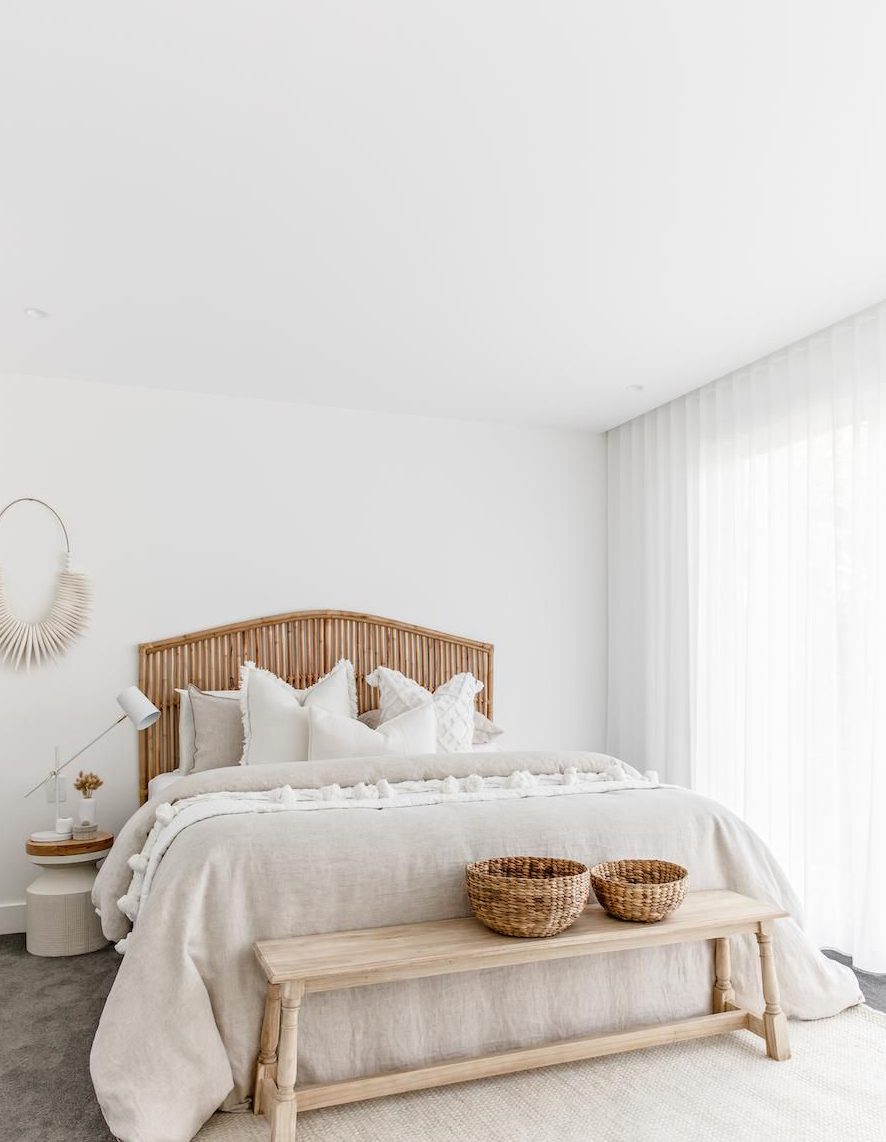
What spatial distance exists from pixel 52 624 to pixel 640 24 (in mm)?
3407

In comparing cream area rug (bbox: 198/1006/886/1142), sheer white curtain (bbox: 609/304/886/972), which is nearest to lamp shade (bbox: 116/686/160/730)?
cream area rug (bbox: 198/1006/886/1142)

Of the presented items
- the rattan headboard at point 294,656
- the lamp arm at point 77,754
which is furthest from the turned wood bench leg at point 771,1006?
the lamp arm at point 77,754

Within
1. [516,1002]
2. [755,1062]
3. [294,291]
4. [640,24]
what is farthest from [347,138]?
[755,1062]

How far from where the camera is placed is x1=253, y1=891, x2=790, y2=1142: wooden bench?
2080 millimetres

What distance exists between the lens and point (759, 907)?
2.60 m

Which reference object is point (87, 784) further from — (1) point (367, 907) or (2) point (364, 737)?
(1) point (367, 907)

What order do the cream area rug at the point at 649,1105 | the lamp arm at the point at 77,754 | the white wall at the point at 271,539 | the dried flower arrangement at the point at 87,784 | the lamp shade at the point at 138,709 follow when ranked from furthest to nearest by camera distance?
the white wall at the point at 271,539 → the lamp arm at the point at 77,754 → the dried flower arrangement at the point at 87,784 → the lamp shade at the point at 138,709 → the cream area rug at the point at 649,1105

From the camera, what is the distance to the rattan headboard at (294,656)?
423cm

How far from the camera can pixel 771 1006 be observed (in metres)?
2.55

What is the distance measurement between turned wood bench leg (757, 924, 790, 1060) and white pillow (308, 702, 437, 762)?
1.44 metres

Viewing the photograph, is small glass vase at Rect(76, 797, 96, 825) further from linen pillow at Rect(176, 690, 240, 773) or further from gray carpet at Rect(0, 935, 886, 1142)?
gray carpet at Rect(0, 935, 886, 1142)

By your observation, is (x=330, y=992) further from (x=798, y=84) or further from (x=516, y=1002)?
(x=798, y=84)

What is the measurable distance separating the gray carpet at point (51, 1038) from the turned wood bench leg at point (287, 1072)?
47cm

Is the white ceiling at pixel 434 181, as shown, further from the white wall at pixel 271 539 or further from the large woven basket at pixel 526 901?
the large woven basket at pixel 526 901
